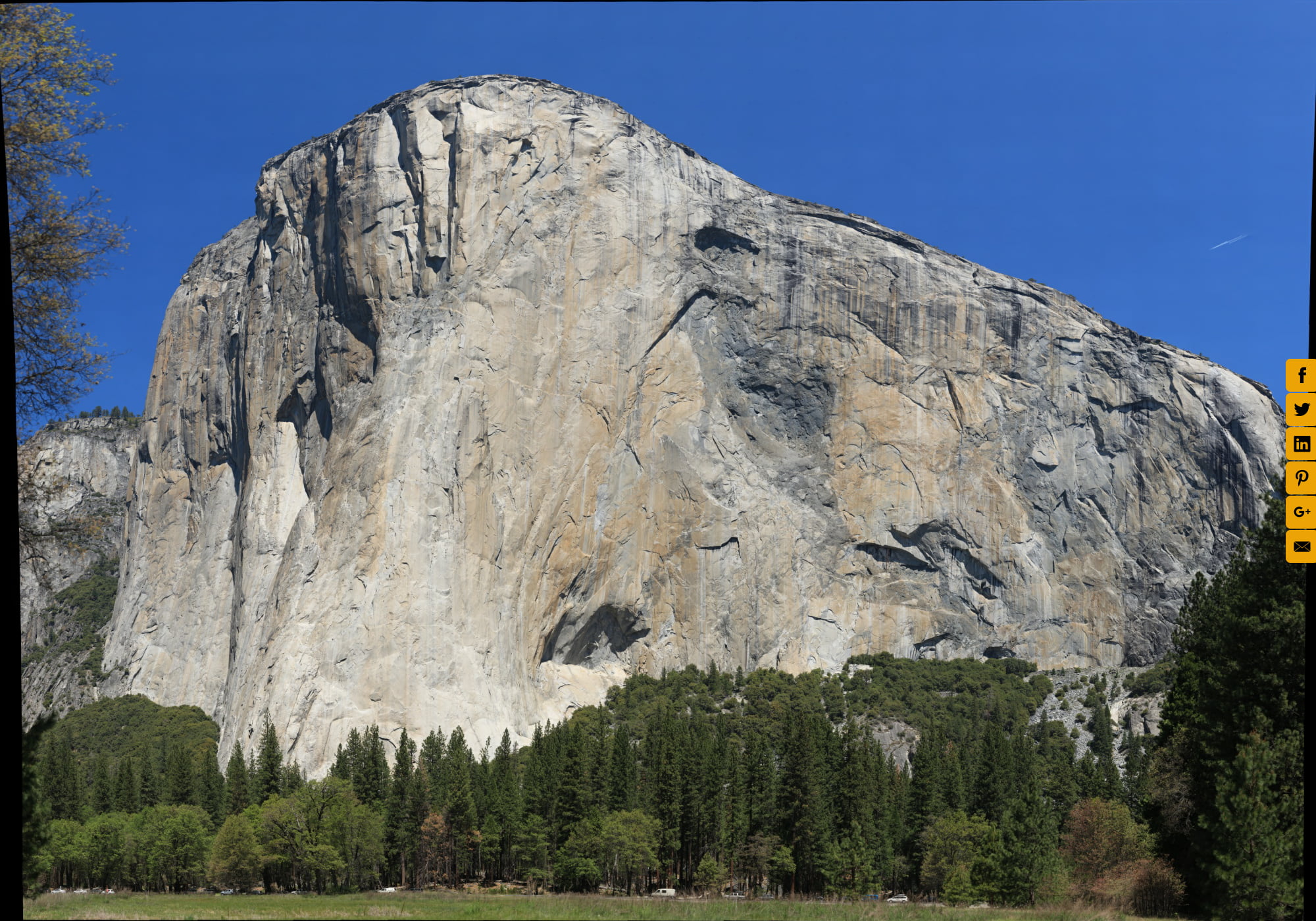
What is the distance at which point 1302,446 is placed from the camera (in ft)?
34.8

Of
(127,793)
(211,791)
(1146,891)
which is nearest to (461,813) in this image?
(211,791)

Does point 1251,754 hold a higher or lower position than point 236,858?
higher

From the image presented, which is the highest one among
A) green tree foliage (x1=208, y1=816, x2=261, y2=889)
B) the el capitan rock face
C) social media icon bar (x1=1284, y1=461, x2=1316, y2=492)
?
the el capitan rock face

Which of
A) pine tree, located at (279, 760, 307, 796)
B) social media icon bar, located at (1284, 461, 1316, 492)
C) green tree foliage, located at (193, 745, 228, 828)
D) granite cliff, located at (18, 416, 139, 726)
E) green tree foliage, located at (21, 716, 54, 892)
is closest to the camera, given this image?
social media icon bar, located at (1284, 461, 1316, 492)

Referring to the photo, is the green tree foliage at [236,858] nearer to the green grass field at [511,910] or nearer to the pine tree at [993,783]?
the green grass field at [511,910]

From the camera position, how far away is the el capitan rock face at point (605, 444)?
112m

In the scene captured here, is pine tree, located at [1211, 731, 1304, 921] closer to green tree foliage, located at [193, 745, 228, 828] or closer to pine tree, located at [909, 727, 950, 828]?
pine tree, located at [909, 727, 950, 828]

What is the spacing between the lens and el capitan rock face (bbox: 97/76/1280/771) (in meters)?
112

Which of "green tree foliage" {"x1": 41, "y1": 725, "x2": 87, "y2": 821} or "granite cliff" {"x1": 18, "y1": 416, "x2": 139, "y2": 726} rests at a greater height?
"granite cliff" {"x1": 18, "y1": 416, "x2": 139, "y2": 726}

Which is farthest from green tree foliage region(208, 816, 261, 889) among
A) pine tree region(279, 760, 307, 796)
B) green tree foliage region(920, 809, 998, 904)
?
green tree foliage region(920, 809, 998, 904)

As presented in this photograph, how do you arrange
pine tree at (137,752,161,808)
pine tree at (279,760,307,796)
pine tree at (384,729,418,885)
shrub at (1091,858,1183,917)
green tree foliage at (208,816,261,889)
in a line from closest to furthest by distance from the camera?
shrub at (1091,858,1183,917)
green tree foliage at (208,816,261,889)
pine tree at (384,729,418,885)
pine tree at (279,760,307,796)
pine tree at (137,752,161,808)

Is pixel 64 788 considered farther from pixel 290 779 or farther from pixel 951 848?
pixel 951 848

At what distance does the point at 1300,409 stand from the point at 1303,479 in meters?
0.62

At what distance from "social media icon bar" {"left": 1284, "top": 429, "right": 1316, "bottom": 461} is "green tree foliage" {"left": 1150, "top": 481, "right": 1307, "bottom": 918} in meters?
19.2
